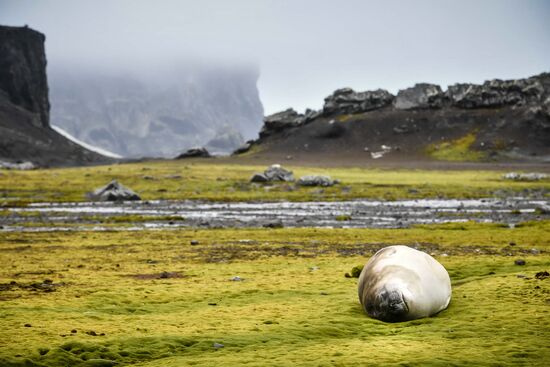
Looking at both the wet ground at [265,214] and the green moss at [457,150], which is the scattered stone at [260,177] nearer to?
the wet ground at [265,214]

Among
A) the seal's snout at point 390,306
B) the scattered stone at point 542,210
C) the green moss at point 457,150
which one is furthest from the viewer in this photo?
the green moss at point 457,150

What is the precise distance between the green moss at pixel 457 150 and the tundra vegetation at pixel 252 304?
139 m

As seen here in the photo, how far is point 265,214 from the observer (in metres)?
56.2

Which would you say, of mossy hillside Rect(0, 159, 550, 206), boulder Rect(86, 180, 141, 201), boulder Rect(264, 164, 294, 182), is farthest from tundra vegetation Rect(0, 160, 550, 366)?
boulder Rect(264, 164, 294, 182)

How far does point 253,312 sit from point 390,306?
3.58 metres

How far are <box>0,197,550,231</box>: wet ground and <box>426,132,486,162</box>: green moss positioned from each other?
4112 inches

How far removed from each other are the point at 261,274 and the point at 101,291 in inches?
241

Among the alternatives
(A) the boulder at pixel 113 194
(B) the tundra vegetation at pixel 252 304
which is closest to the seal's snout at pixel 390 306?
(B) the tundra vegetation at pixel 252 304

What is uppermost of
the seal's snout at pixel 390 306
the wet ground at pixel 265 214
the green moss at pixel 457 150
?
the green moss at pixel 457 150

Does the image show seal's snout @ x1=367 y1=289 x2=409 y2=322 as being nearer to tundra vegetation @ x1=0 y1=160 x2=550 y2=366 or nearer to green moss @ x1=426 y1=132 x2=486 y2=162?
tundra vegetation @ x1=0 y1=160 x2=550 y2=366

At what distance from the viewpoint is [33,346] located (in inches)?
476

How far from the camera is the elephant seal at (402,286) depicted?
1408 centimetres

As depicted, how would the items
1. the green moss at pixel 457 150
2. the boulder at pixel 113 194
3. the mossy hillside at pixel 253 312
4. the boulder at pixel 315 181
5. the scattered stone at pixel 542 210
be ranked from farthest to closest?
1. the green moss at pixel 457 150
2. the boulder at pixel 315 181
3. the boulder at pixel 113 194
4. the scattered stone at pixel 542 210
5. the mossy hillside at pixel 253 312

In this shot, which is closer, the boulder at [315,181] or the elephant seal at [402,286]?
the elephant seal at [402,286]
